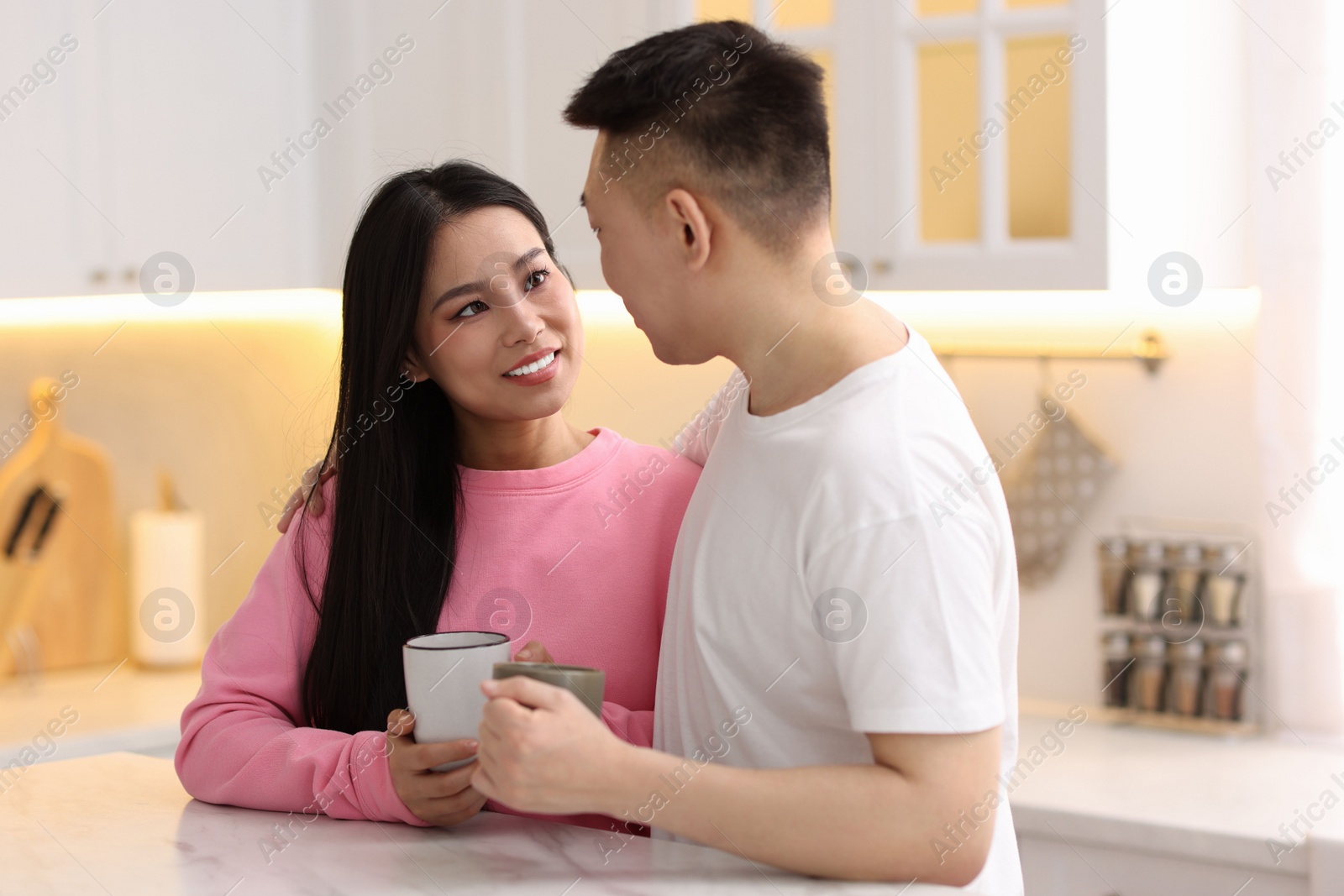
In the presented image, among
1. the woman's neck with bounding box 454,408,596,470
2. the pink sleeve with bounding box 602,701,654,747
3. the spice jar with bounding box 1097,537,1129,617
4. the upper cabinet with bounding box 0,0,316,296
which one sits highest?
the upper cabinet with bounding box 0,0,316,296

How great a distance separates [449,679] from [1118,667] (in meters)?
1.58

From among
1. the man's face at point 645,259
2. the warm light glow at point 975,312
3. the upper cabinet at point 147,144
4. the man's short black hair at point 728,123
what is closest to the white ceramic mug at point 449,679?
the man's face at point 645,259

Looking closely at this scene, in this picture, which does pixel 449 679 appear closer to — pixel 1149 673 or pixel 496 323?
pixel 496 323

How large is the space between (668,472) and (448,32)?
5.19 ft

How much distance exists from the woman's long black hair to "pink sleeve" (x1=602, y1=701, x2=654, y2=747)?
21 cm

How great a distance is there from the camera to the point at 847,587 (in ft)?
2.91

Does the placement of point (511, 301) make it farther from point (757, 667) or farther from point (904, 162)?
point (904, 162)

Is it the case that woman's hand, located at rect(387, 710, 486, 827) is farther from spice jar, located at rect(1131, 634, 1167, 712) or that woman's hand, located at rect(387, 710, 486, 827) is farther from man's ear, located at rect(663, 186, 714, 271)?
spice jar, located at rect(1131, 634, 1167, 712)

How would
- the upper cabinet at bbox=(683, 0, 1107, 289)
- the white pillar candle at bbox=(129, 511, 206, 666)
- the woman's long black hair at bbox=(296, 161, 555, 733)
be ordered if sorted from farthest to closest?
1. the white pillar candle at bbox=(129, 511, 206, 666)
2. the upper cabinet at bbox=(683, 0, 1107, 289)
3. the woman's long black hair at bbox=(296, 161, 555, 733)

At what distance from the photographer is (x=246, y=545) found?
3.06m

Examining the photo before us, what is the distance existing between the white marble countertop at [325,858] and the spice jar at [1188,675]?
4.57 feet

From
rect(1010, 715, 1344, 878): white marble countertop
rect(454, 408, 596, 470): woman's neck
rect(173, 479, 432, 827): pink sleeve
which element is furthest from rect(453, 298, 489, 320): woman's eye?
rect(1010, 715, 1344, 878): white marble countertop

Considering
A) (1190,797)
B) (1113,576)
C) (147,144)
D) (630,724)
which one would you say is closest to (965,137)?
(1113,576)

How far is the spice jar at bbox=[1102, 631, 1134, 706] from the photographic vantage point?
2.22 metres
